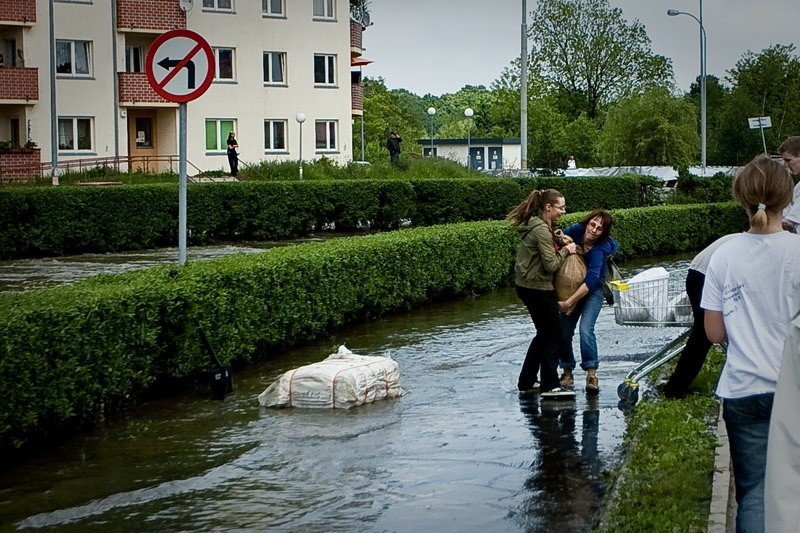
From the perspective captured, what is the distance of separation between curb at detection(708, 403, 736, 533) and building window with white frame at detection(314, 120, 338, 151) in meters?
49.1

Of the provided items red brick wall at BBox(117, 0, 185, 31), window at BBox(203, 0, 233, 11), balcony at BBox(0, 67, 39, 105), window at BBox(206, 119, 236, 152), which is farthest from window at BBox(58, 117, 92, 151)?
window at BBox(203, 0, 233, 11)

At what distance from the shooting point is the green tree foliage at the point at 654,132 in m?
69.5

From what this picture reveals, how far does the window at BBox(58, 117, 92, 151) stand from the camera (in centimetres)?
4884

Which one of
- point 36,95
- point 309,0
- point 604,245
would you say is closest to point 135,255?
point 604,245

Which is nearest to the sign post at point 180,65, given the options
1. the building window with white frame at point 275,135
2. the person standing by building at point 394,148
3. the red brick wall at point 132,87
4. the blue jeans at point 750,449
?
the blue jeans at point 750,449

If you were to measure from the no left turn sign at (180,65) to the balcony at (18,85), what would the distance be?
3706 cm

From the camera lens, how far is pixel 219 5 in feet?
176

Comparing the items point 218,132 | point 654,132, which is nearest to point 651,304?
point 218,132

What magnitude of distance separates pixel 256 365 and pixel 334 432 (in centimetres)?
353

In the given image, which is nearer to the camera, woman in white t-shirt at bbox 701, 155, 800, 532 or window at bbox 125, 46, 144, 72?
woman in white t-shirt at bbox 701, 155, 800, 532

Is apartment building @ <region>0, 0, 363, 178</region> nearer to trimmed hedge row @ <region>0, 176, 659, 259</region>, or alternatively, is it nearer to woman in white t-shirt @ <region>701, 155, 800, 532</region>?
trimmed hedge row @ <region>0, 176, 659, 259</region>

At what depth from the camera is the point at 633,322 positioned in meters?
9.91

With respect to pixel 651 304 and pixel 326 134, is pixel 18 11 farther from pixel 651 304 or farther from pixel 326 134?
pixel 651 304

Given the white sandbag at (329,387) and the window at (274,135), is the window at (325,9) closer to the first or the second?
the window at (274,135)
